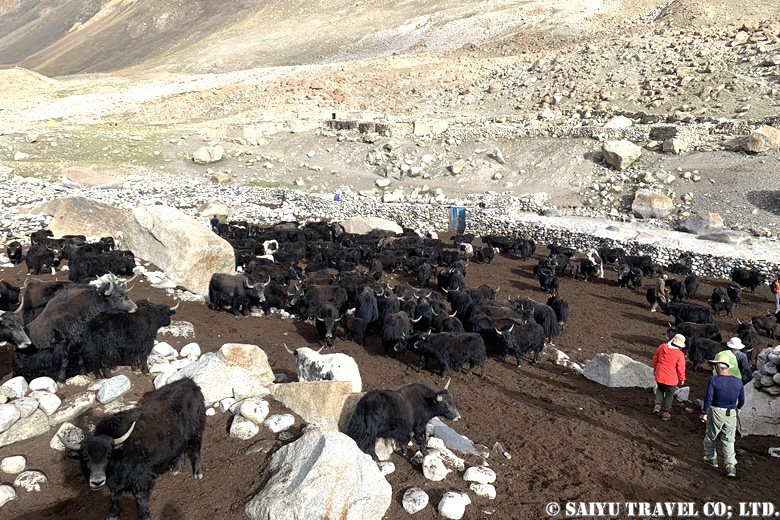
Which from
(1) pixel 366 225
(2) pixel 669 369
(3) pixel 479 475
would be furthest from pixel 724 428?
(1) pixel 366 225

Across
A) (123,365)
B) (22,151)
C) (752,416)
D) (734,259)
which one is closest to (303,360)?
(123,365)

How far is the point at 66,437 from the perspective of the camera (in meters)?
6.54

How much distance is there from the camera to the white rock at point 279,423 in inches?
283

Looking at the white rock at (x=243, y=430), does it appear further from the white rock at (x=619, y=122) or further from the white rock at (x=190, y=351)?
the white rock at (x=619, y=122)

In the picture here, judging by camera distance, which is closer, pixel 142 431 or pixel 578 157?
pixel 142 431

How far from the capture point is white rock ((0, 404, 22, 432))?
20.9 feet

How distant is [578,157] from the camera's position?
30.6 meters

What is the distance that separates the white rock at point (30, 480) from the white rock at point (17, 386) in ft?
5.20

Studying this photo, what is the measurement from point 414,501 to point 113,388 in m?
4.27

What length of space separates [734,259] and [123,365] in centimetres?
1885

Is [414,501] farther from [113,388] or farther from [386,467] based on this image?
[113,388]

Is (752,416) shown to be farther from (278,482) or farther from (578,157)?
(578,157)

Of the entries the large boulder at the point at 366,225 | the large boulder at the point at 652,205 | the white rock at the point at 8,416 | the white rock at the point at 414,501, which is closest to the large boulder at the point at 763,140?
the large boulder at the point at 652,205

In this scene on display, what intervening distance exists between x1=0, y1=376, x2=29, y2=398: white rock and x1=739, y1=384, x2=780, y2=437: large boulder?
9.81 m
